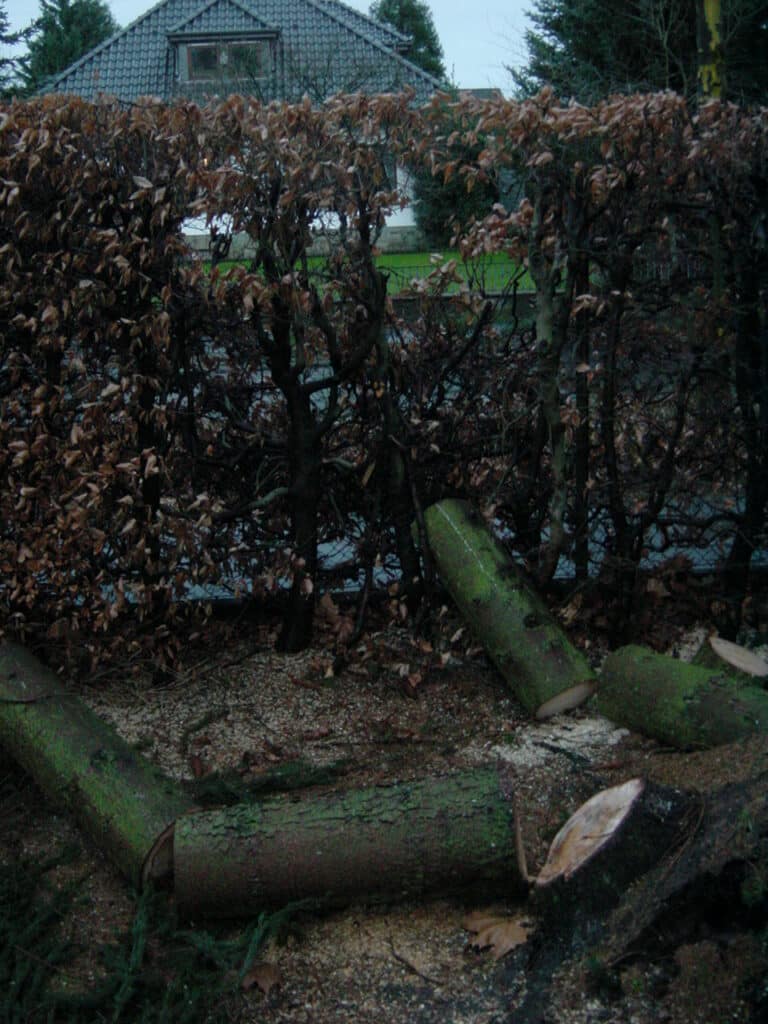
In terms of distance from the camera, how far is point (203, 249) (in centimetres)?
497

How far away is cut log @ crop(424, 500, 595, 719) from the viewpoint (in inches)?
191

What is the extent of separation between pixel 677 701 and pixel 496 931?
4.66 feet

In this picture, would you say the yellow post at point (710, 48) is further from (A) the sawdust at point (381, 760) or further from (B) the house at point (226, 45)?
(B) the house at point (226, 45)

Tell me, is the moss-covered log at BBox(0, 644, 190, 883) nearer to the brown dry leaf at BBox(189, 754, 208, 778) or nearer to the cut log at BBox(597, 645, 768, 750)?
the brown dry leaf at BBox(189, 754, 208, 778)

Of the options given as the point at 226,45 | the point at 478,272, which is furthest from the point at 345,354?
the point at 226,45

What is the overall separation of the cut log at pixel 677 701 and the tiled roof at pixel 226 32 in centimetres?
2119

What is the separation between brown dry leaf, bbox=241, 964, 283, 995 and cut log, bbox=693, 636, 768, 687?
226 cm

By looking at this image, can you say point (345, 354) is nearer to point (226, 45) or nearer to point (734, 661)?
point (734, 661)

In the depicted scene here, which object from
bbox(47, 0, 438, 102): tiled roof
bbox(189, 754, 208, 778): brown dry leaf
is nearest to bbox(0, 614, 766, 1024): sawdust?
bbox(189, 754, 208, 778): brown dry leaf

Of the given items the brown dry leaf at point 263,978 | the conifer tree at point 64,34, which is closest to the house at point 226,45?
the conifer tree at point 64,34

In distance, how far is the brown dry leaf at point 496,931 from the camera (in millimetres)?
3359

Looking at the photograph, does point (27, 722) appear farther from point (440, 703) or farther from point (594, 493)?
point (594, 493)

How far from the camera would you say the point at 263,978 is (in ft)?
10.8

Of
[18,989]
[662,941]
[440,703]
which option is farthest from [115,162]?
[662,941]
